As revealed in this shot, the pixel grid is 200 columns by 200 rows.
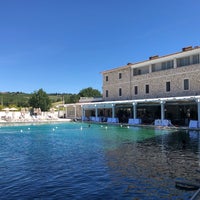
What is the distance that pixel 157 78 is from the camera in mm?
28859

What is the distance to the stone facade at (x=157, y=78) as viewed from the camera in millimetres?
25422

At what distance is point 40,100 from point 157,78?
3302cm

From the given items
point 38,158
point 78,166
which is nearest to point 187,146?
point 78,166

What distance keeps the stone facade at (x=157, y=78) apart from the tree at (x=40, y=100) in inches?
899

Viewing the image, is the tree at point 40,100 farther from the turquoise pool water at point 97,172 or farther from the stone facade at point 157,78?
the turquoise pool water at point 97,172

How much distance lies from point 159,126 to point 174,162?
14.0 m

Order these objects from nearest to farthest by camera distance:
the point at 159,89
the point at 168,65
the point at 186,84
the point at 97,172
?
the point at 97,172 → the point at 186,84 → the point at 168,65 → the point at 159,89

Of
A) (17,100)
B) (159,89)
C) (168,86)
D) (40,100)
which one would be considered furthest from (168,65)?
(17,100)

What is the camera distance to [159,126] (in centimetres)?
2341

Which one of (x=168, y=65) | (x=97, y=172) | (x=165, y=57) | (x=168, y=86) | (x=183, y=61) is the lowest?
(x=97, y=172)

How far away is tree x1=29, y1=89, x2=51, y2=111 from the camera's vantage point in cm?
5516

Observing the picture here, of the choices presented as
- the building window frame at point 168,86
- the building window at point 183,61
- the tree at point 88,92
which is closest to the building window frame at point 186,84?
the building window at point 183,61

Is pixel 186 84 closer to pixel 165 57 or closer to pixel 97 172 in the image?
pixel 165 57

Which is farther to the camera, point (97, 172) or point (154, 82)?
point (154, 82)
